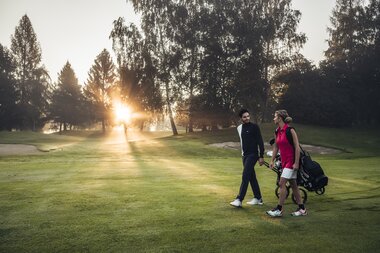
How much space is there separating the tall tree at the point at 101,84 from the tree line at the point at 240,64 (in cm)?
2760

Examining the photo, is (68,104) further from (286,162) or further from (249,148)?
(286,162)

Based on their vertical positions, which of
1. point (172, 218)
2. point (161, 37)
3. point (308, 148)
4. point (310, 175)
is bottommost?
point (308, 148)

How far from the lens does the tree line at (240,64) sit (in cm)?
4319

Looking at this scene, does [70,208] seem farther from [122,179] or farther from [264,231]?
[122,179]

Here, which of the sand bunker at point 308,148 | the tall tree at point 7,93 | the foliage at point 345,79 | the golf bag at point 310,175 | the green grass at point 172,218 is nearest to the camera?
the green grass at point 172,218

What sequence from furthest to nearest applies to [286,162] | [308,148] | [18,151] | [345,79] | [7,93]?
[7,93], [345,79], [308,148], [18,151], [286,162]

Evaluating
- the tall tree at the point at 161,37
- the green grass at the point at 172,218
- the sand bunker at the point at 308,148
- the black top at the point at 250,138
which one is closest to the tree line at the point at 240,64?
the tall tree at the point at 161,37

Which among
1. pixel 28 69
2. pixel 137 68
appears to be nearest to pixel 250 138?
pixel 137 68

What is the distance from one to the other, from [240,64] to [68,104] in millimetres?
50274

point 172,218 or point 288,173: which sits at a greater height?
point 288,173

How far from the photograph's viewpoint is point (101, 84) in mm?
79750

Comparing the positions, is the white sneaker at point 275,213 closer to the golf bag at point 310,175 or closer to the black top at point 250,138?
the golf bag at point 310,175

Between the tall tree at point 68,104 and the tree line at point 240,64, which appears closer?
the tree line at point 240,64

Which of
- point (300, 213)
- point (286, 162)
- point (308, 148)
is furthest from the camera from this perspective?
point (308, 148)
